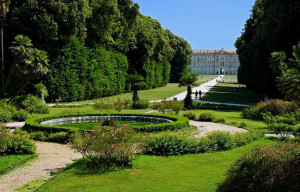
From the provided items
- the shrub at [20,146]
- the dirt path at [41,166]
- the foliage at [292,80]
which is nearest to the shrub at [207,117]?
the foliage at [292,80]

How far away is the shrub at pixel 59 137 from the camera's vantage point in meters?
13.1

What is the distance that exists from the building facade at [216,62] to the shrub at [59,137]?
156 meters

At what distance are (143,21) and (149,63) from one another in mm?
7012

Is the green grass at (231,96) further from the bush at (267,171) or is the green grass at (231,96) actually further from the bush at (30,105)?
the bush at (267,171)

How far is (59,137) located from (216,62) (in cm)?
15923

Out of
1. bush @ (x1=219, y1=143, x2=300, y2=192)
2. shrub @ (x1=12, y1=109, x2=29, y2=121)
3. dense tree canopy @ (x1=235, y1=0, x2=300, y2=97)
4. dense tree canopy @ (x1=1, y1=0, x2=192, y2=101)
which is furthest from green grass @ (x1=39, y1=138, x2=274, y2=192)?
dense tree canopy @ (x1=1, y1=0, x2=192, y2=101)

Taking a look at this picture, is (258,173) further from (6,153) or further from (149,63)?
(149,63)

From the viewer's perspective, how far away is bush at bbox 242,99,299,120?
19047mm

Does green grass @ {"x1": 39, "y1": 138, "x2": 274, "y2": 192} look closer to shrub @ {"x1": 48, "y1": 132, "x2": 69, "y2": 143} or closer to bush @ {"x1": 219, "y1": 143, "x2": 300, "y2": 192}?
bush @ {"x1": 219, "y1": 143, "x2": 300, "y2": 192}

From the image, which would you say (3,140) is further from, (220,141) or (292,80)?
(292,80)

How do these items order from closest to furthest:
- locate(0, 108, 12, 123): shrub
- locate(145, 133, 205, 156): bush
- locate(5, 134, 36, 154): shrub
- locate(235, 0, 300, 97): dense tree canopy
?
locate(145, 133, 205, 156): bush < locate(5, 134, 36, 154): shrub < locate(0, 108, 12, 123): shrub < locate(235, 0, 300, 97): dense tree canopy

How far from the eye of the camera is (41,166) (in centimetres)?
946

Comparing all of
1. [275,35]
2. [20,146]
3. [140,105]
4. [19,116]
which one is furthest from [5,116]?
[275,35]

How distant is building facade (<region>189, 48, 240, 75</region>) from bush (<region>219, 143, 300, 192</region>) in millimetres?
161265
